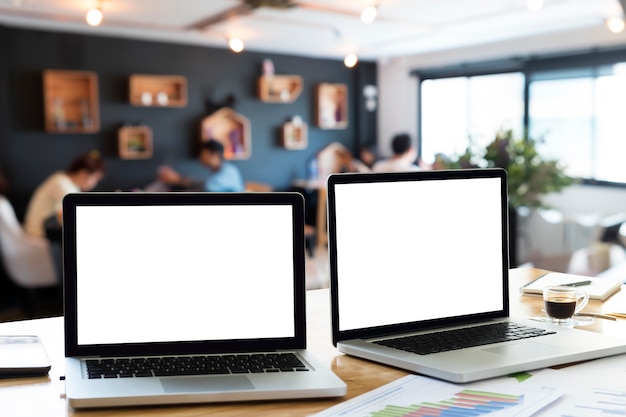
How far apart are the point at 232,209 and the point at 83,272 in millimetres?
286

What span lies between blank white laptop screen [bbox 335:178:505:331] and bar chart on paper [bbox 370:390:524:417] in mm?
282

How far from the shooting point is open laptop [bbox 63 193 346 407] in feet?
3.89

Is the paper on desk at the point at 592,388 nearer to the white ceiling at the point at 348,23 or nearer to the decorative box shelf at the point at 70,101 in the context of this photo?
the white ceiling at the point at 348,23

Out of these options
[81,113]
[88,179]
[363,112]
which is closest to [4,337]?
[88,179]

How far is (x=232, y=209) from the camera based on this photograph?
1230mm

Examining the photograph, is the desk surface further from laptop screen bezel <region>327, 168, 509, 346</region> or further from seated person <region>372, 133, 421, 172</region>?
seated person <region>372, 133, 421, 172</region>

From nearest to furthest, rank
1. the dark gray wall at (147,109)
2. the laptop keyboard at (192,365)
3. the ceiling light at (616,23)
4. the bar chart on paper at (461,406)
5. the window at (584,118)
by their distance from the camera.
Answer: the bar chart on paper at (461,406) < the laptop keyboard at (192,365) < the ceiling light at (616,23) < the dark gray wall at (147,109) < the window at (584,118)

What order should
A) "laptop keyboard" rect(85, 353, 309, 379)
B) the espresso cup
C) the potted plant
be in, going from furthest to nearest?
1. the potted plant
2. the espresso cup
3. "laptop keyboard" rect(85, 353, 309, 379)

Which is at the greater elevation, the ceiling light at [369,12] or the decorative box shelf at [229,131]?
the ceiling light at [369,12]

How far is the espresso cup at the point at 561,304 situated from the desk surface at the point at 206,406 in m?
0.05

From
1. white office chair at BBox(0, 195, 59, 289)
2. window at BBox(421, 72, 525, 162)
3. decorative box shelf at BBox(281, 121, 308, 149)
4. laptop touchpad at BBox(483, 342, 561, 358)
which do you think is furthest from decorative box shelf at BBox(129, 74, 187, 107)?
laptop touchpad at BBox(483, 342, 561, 358)

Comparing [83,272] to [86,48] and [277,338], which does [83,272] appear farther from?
[86,48]

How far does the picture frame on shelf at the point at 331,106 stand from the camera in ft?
26.1

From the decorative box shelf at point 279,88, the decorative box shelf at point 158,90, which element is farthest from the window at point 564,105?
the decorative box shelf at point 158,90
